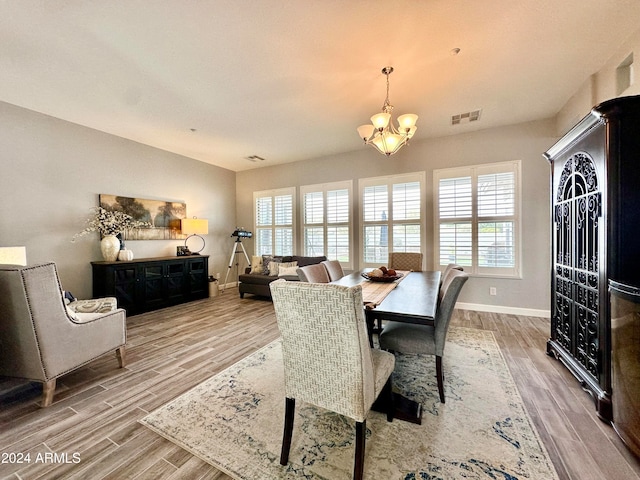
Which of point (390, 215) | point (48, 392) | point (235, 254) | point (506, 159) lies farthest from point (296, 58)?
point (235, 254)

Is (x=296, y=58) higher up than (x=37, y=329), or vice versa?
(x=296, y=58)

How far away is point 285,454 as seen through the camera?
1.38m

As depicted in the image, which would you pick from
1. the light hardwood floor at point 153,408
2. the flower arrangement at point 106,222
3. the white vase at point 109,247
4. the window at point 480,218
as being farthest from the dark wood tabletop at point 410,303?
the flower arrangement at point 106,222

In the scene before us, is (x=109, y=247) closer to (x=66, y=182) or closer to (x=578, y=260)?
(x=66, y=182)

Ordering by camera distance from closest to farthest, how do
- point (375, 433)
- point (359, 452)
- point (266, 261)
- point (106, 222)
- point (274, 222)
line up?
point (359, 452)
point (375, 433)
point (106, 222)
point (266, 261)
point (274, 222)

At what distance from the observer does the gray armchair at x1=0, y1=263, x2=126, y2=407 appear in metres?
1.80

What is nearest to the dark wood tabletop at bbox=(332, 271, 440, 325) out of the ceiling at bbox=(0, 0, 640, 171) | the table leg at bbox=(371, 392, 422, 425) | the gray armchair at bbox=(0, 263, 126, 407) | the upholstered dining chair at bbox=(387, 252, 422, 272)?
the table leg at bbox=(371, 392, 422, 425)

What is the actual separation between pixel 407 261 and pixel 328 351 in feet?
9.68

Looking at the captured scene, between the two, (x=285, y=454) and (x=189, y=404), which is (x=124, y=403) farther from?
(x=285, y=454)

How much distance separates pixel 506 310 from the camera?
3963 millimetres

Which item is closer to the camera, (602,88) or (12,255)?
(602,88)

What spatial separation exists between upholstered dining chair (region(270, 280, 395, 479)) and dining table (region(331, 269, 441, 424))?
1.29 ft

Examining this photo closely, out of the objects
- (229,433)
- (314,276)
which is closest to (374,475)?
(229,433)

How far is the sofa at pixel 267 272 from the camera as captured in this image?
4.89m
